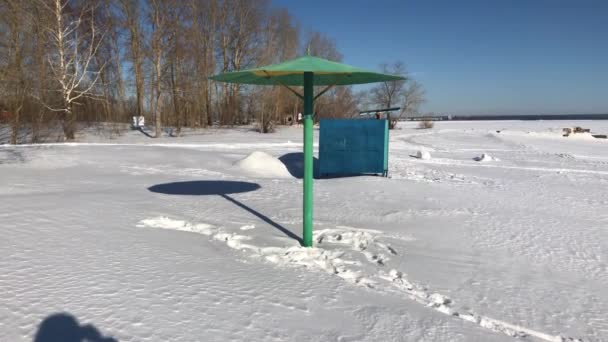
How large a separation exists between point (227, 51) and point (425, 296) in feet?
117

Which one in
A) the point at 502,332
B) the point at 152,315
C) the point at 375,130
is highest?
the point at 375,130

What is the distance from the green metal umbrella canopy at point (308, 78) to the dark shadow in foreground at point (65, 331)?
2.73 meters

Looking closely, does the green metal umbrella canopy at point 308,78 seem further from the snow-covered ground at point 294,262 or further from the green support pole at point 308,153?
the snow-covered ground at point 294,262

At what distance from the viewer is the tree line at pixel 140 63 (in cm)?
1602

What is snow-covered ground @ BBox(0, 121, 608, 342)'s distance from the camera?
9.91 ft

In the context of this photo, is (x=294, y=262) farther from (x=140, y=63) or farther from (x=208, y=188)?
(x=140, y=63)

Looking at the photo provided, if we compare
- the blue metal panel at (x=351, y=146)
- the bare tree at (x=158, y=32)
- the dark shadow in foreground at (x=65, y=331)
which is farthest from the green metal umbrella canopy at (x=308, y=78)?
the bare tree at (x=158, y=32)

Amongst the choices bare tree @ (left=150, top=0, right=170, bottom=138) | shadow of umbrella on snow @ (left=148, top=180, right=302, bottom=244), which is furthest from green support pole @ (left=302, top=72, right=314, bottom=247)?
bare tree @ (left=150, top=0, right=170, bottom=138)

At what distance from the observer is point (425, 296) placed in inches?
146

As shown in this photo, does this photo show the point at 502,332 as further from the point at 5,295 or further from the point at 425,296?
the point at 5,295

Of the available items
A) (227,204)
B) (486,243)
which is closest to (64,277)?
(227,204)

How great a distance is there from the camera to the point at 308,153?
16.3 feet

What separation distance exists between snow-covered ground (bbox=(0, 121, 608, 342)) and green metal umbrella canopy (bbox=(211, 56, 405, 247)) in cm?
73

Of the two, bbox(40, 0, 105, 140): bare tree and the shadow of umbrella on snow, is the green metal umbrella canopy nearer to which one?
the shadow of umbrella on snow
